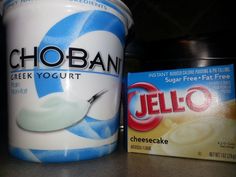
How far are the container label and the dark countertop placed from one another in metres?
0.02

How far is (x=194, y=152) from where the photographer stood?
359 millimetres

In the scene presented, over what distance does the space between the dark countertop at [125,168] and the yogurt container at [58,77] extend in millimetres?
15

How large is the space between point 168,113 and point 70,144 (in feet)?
0.52

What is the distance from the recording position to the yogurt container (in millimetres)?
343

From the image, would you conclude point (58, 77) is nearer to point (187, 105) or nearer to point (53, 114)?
point (53, 114)

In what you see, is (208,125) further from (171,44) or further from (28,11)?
(28,11)

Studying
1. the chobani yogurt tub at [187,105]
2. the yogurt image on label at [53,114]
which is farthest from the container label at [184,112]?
the yogurt image on label at [53,114]

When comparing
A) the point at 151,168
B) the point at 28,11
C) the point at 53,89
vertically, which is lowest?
the point at 151,168

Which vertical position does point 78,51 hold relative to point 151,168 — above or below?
above

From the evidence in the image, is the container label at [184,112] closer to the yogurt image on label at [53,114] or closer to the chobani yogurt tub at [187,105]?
the chobani yogurt tub at [187,105]

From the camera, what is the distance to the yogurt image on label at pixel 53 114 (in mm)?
340

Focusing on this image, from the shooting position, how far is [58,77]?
1.12 feet

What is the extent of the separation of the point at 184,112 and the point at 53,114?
20 centimetres

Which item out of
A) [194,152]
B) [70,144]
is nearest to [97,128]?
[70,144]
